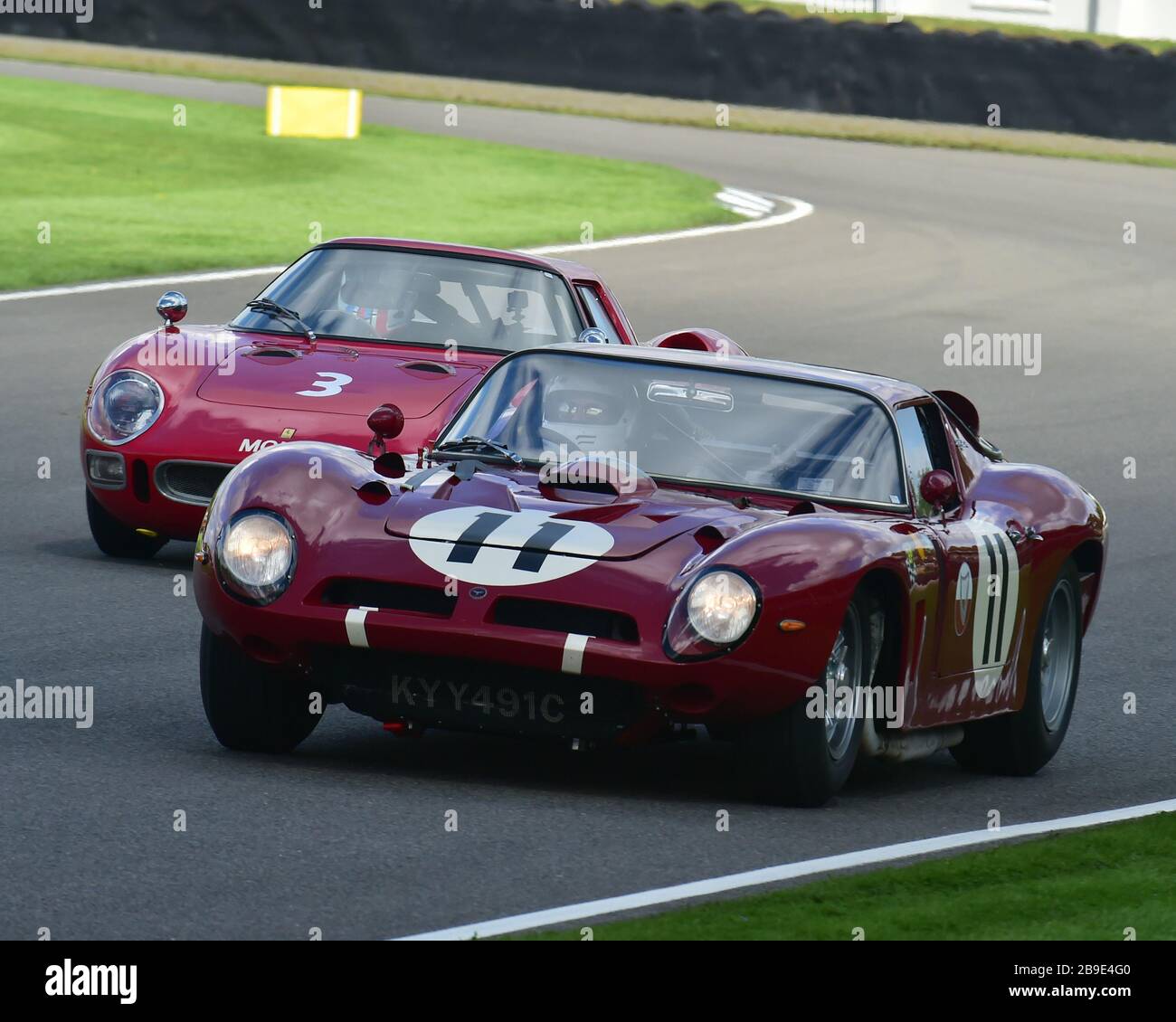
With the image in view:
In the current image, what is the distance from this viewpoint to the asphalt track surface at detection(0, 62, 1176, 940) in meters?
5.39

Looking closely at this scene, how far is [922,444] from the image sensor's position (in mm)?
7570

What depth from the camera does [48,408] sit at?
44.5 ft

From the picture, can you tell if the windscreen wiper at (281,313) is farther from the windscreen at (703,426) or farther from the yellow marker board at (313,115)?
the yellow marker board at (313,115)

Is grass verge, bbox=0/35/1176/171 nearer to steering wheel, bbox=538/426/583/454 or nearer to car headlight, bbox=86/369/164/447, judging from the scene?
car headlight, bbox=86/369/164/447

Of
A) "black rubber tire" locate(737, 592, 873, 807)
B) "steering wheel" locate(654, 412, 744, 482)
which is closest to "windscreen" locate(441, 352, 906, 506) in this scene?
"steering wheel" locate(654, 412, 744, 482)

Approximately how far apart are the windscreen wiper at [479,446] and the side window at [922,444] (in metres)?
1.15

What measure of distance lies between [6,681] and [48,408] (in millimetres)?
6222

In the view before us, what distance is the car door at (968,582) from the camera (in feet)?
23.1

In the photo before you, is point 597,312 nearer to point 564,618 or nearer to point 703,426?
point 703,426

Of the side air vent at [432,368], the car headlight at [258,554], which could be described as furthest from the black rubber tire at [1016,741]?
the side air vent at [432,368]

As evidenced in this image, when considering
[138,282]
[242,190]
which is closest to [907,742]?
[138,282]

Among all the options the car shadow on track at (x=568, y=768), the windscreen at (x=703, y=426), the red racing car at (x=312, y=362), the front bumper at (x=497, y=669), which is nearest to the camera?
the front bumper at (x=497, y=669)
